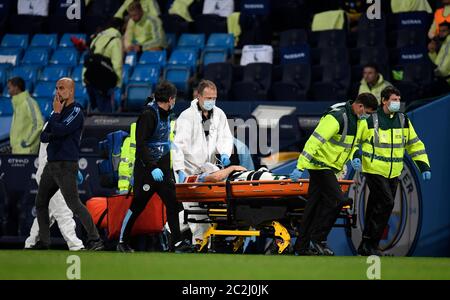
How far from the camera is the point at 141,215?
1254cm

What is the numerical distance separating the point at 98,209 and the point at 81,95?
4.33 m

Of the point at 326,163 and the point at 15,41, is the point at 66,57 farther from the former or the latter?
the point at 326,163

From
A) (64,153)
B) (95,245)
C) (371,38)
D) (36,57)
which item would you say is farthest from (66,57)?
(95,245)

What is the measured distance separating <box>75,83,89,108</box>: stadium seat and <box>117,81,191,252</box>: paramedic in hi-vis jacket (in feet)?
19.1

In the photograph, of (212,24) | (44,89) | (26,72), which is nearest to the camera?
(44,89)

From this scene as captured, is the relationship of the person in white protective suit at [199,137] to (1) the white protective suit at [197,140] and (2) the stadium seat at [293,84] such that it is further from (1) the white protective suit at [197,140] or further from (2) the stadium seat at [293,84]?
(2) the stadium seat at [293,84]

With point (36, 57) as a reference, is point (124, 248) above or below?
below

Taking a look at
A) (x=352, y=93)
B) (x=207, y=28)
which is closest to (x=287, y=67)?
(x=352, y=93)

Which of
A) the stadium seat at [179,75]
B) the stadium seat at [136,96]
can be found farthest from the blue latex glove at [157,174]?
the stadium seat at [179,75]

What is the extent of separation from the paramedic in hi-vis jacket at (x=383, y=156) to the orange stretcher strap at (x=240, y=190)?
791 mm

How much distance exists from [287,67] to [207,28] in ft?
7.87

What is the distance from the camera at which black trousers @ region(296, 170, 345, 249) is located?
38.1 feet

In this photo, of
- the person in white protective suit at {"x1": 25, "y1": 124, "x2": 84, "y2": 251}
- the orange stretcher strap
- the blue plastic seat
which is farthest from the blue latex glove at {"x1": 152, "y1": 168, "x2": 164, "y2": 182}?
the blue plastic seat
